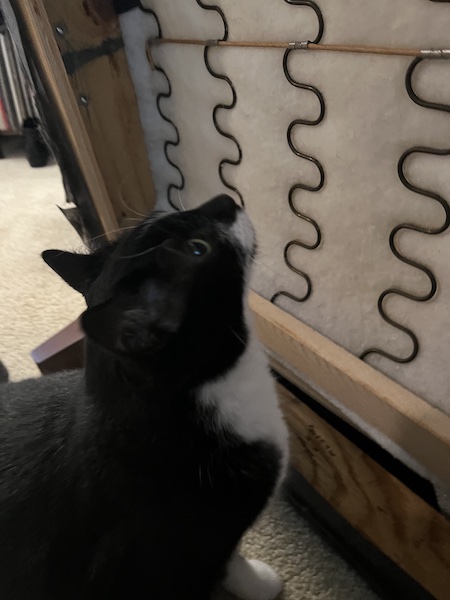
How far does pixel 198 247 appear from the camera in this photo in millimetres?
490

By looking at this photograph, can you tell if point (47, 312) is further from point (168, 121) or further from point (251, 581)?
point (251, 581)

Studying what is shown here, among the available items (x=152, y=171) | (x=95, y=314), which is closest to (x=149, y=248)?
(x=95, y=314)

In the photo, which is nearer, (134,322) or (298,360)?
(134,322)

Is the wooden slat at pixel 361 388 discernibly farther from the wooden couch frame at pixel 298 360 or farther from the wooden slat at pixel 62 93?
the wooden slat at pixel 62 93

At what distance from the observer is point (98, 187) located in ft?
2.66

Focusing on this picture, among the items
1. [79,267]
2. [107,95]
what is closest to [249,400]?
[79,267]

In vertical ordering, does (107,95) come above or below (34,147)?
above

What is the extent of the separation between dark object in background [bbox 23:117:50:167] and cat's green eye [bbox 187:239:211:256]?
4.77ft

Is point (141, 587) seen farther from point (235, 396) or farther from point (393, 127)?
point (393, 127)

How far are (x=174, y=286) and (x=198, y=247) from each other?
53mm

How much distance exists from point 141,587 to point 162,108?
2.06ft

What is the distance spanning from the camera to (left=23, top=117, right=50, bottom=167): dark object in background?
1773mm

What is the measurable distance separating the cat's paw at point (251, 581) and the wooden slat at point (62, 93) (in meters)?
0.52

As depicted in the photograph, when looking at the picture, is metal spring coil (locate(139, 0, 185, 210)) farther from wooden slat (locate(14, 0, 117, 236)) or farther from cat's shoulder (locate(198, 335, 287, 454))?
cat's shoulder (locate(198, 335, 287, 454))
